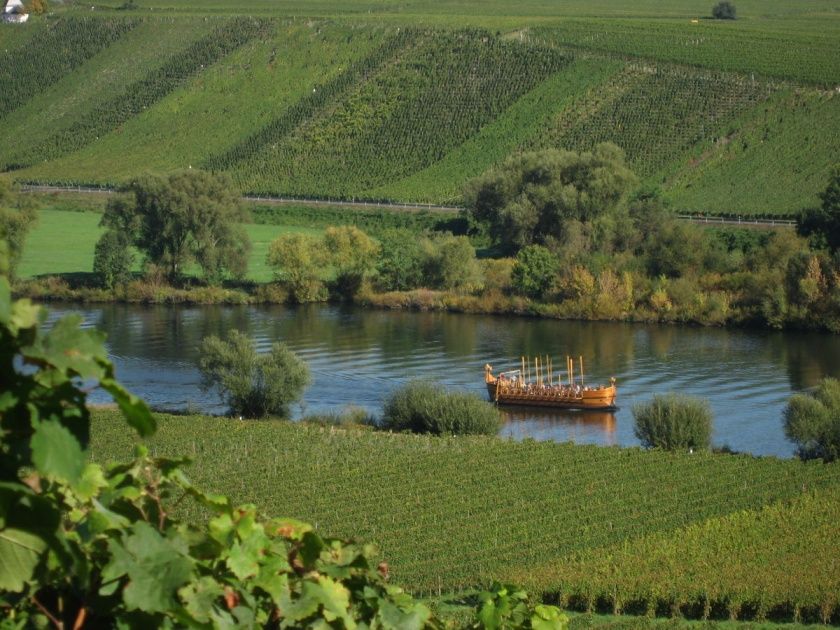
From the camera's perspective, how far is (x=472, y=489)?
30516 mm

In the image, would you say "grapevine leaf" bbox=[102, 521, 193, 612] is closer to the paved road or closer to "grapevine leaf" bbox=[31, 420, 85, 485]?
"grapevine leaf" bbox=[31, 420, 85, 485]

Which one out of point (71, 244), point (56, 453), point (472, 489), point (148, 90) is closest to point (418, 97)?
point (148, 90)

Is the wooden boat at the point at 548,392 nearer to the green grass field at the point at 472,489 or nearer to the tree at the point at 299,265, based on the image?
the green grass field at the point at 472,489

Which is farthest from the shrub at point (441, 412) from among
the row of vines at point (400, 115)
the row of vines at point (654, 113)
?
the row of vines at point (400, 115)

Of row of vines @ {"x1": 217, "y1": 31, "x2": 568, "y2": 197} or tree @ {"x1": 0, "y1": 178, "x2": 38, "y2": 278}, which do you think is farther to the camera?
row of vines @ {"x1": 217, "y1": 31, "x2": 568, "y2": 197}

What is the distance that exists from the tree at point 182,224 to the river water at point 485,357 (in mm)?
4036

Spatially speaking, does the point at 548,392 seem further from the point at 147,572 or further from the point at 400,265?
the point at 147,572

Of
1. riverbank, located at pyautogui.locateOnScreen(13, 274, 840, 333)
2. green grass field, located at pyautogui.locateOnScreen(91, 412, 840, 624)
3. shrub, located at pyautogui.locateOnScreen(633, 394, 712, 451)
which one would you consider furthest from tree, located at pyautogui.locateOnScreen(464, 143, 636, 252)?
green grass field, located at pyautogui.locateOnScreen(91, 412, 840, 624)

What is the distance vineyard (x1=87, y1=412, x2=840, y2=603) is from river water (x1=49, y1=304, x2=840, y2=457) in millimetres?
4090

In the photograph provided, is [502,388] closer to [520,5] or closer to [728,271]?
[728,271]

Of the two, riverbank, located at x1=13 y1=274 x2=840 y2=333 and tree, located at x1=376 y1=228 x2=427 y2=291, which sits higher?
tree, located at x1=376 y1=228 x2=427 y2=291

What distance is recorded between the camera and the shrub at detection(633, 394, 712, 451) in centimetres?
3597

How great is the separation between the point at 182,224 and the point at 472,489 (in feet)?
125

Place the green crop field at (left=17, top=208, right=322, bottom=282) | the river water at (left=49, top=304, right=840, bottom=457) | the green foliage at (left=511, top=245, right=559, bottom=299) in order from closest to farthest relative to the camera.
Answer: the river water at (left=49, top=304, right=840, bottom=457)
the green foliage at (left=511, top=245, right=559, bottom=299)
the green crop field at (left=17, top=208, right=322, bottom=282)
